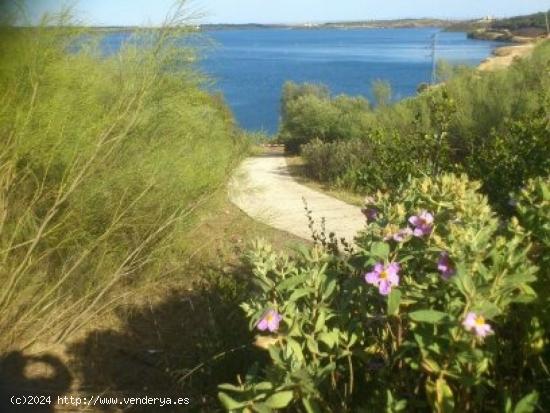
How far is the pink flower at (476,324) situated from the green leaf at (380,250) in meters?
0.36

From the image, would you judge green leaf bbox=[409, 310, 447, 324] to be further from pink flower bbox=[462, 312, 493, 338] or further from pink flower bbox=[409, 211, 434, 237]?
pink flower bbox=[409, 211, 434, 237]

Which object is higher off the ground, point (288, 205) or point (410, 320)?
point (410, 320)

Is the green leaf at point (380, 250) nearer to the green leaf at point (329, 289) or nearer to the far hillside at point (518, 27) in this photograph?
the green leaf at point (329, 289)

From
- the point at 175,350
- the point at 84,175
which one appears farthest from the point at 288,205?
the point at 84,175

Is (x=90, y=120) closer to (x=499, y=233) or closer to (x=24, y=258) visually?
(x=24, y=258)

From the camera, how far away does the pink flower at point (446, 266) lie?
198cm

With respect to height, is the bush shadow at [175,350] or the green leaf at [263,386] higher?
the green leaf at [263,386]

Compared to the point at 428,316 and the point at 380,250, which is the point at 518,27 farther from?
the point at 428,316

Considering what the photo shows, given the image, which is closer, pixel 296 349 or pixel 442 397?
pixel 442 397

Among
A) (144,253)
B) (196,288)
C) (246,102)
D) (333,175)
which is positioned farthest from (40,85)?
(246,102)

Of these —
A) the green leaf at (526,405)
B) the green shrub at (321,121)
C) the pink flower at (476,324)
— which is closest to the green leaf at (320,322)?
the pink flower at (476,324)

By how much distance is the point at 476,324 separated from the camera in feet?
5.81

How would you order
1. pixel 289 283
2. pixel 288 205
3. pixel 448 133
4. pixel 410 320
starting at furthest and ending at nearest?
1. pixel 448 133
2. pixel 288 205
3. pixel 289 283
4. pixel 410 320

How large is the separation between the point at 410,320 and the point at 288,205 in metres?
6.14
